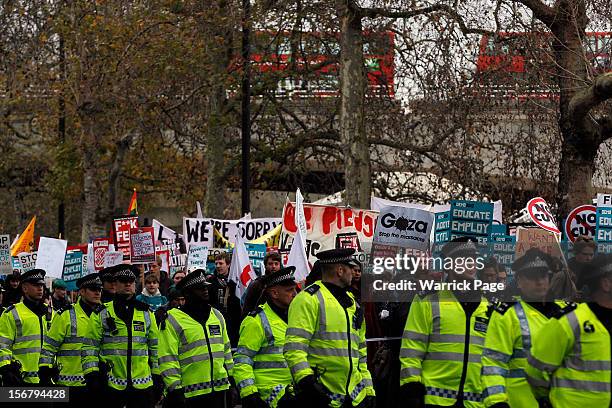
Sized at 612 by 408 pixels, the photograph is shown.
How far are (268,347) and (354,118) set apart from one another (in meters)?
13.8

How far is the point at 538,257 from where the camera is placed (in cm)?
771

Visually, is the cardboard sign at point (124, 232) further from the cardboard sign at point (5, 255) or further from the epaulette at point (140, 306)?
the epaulette at point (140, 306)

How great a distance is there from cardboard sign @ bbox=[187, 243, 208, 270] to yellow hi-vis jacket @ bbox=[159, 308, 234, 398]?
292 inches

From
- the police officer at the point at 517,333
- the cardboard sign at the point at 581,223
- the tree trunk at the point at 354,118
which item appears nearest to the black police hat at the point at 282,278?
the police officer at the point at 517,333

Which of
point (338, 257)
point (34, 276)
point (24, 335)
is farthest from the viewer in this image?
point (34, 276)

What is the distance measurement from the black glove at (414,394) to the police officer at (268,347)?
4.02 feet

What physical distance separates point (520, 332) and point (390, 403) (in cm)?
329

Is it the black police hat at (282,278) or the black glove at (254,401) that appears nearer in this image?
the black glove at (254,401)

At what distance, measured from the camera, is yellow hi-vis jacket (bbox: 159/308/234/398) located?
1056cm

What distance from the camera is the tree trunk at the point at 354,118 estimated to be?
76.7ft

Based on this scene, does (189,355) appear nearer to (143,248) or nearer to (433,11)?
(143,248)

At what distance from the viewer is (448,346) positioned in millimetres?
9023

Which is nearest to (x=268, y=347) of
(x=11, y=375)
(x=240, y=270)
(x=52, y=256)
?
(x=11, y=375)

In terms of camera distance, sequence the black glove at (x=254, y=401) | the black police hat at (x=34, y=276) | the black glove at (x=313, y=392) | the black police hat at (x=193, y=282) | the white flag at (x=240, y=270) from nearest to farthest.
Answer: the black glove at (x=313, y=392), the black glove at (x=254, y=401), the black police hat at (x=193, y=282), the black police hat at (x=34, y=276), the white flag at (x=240, y=270)
